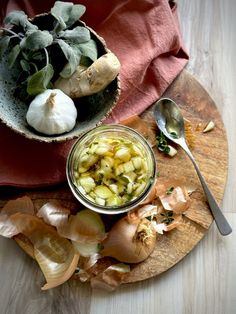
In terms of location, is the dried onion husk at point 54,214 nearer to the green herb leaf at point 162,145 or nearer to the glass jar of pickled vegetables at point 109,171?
the glass jar of pickled vegetables at point 109,171

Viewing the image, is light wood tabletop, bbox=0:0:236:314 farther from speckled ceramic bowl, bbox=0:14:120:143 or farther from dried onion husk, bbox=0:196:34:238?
speckled ceramic bowl, bbox=0:14:120:143

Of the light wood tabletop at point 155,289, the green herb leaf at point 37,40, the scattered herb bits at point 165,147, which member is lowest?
the light wood tabletop at point 155,289

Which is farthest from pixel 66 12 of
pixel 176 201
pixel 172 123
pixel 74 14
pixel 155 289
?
pixel 155 289

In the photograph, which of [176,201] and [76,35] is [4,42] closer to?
[76,35]

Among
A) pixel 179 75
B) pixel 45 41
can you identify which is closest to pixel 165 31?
pixel 179 75

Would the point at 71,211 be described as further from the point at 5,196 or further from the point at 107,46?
the point at 107,46

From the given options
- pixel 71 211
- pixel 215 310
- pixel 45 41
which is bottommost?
pixel 215 310

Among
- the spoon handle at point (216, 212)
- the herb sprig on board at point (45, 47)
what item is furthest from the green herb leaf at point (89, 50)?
the spoon handle at point (216, 212)
